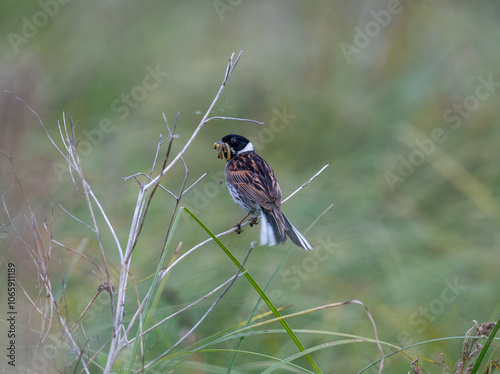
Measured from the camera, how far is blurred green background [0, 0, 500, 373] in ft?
13.2

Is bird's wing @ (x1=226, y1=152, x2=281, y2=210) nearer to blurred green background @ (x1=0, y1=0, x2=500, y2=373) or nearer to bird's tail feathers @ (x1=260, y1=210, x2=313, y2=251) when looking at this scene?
bird's tail feathers @ (x1=260, y1=210, x2=313, y2=251)

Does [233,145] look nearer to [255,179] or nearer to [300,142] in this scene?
[255,179]

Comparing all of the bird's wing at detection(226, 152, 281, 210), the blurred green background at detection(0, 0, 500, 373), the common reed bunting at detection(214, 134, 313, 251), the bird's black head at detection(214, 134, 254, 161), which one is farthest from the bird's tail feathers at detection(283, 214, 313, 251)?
the bird's black head at detection(214, 134, 254, 161)

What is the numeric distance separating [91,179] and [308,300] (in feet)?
6.16

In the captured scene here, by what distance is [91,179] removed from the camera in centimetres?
488

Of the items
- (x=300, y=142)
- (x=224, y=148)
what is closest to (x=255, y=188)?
(x=224, y=148)

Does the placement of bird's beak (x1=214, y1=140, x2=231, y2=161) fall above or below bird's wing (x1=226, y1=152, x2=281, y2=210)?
above

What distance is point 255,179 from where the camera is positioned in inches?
143

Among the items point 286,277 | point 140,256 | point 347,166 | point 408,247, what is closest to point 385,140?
point 347,166

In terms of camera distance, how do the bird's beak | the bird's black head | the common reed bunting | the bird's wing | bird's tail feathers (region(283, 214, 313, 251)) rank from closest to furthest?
bird's tail feathers (region(283, 214, 313, 251))
the common reed bunting
the bird's wing
the bird's beak
the bird's black head

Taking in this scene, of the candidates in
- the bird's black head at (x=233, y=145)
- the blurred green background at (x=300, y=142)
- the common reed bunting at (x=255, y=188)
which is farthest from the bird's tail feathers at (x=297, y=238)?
the bird's black head at (x=233, y=145)

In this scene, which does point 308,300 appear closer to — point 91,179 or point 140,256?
point 140,256

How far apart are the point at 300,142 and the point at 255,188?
223cm

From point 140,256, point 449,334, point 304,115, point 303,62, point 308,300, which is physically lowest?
point 449,334
